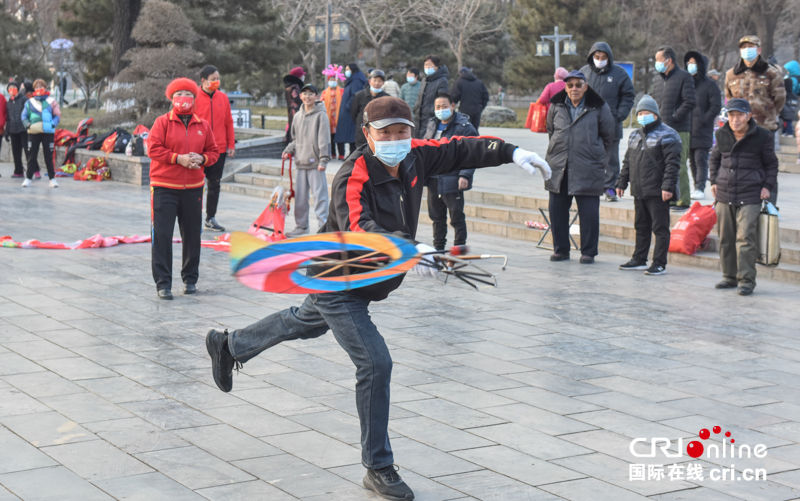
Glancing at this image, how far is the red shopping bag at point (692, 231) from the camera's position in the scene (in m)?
10.3

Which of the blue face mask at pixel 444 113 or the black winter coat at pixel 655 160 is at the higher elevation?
the blue face mask at pixel 444 113

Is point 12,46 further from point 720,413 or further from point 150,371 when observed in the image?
point 720,413

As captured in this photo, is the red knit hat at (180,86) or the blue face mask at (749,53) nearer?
the red knit hat at (180,86)

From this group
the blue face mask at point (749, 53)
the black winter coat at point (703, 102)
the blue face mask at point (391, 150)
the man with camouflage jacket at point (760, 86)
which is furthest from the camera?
the black winter coat at point (703, 102)

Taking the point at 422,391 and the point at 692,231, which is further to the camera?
the point at 692,231

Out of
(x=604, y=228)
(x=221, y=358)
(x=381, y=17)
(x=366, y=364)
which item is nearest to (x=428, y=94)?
(x=604, y=228)

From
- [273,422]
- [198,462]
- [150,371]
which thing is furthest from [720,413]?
[150,371]

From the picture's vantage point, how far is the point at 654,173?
376 inches

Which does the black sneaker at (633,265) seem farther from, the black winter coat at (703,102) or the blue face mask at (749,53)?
the black winter coat at (703,102)

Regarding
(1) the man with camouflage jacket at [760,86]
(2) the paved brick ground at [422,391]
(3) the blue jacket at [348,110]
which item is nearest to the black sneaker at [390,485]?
(2) the paved brick ground at [422,391]

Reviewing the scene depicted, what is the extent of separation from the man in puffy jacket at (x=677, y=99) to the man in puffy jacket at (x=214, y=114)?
566 centimetres

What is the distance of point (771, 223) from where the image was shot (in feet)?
28.1

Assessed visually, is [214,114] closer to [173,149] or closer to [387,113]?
[173,149]

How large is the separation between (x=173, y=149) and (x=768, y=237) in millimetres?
5623
